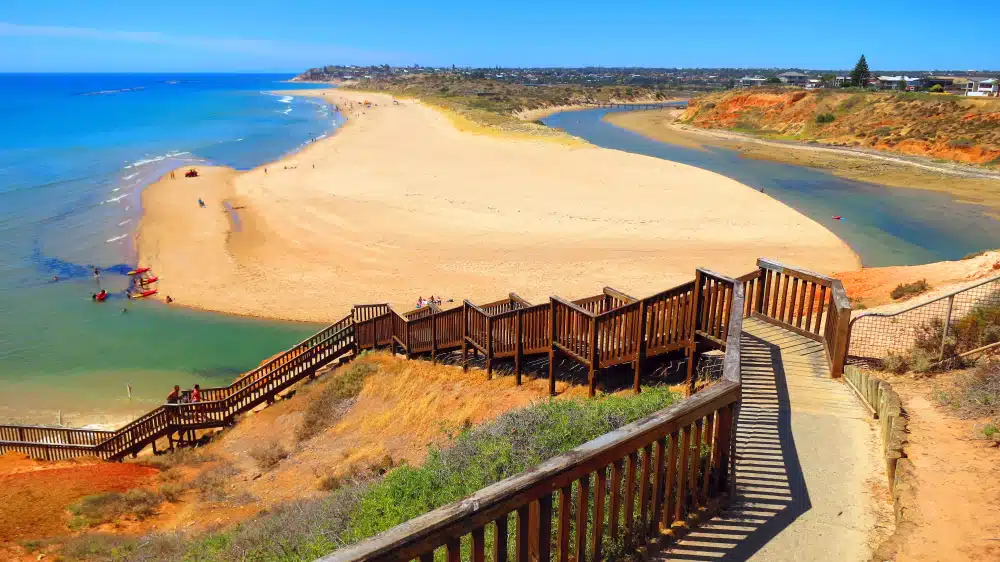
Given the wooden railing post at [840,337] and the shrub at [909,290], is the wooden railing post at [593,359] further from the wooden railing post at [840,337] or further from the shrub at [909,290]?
the shrub at [909,290]

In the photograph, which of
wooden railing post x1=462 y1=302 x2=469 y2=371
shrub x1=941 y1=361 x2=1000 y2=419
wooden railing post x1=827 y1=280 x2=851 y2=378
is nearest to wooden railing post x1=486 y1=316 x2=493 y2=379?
wooden railing post x1=462 y1=302 x2=469 y2=371

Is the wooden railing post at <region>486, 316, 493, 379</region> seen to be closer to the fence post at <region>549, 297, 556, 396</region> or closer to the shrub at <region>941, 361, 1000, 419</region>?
the fence post at <region>549, 297, 556, 396</region>

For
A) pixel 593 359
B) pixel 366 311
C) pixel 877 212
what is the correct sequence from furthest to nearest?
pixel 877 212 < pixel 366 311 < pixel 593 359

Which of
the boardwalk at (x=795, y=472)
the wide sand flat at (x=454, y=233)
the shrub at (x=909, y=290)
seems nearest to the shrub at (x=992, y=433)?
the boardwalk at (x=795, y=472)

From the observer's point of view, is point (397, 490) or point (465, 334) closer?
point (397, 490)

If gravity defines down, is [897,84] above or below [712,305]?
above

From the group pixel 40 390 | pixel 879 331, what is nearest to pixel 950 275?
pixel 879 331

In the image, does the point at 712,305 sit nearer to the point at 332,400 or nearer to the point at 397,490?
the point at 397,490

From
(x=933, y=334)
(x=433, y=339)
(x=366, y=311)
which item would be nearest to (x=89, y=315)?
(x=366, y=311)
